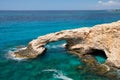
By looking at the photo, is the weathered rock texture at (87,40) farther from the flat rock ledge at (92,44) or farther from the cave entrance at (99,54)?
the cave entrance at (99,54)

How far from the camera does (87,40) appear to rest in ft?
128

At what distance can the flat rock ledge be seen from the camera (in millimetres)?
33500

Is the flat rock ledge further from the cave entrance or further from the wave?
the wave

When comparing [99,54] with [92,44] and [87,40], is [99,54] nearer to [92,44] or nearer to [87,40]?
[92,44]

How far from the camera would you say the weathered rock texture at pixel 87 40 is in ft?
116

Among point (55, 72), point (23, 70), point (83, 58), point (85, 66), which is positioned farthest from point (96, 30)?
point (23, 70)

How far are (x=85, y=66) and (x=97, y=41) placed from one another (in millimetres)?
5647

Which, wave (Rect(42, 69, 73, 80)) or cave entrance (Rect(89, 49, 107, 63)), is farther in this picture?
cave entrance (Rect(89, 49, 107, 63))

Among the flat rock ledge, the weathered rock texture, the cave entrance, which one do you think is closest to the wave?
the flat rock ledge

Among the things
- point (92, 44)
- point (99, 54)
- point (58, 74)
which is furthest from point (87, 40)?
point (58, 74)

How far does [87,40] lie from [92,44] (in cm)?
147

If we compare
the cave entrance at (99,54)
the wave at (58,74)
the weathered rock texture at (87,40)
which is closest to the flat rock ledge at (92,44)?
the weathered rock texture at (87,40)

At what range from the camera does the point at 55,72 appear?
31.4m

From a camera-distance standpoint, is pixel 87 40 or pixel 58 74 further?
pixel 87 40
